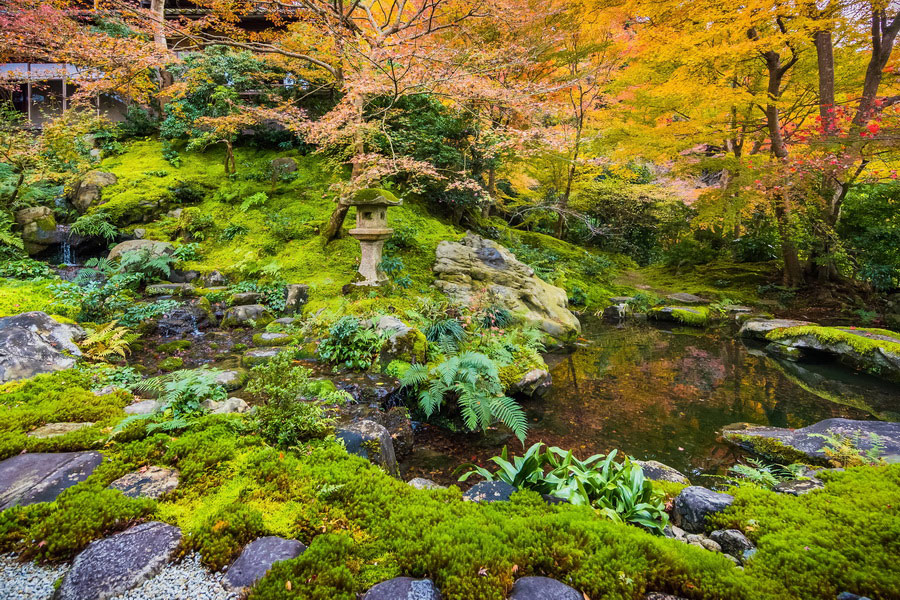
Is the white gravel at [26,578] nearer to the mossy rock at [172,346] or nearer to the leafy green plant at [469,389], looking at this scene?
the leafy green plant at [469,389]

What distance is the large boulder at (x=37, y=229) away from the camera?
7625mm

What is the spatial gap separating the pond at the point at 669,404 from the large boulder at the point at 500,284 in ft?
2.89

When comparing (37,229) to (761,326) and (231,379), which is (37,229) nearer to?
(231,379)

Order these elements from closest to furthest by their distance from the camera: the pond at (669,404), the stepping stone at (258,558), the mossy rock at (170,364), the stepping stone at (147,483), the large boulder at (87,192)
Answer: the stepping stone at (258,558), the stepping stone at (147,483), the pond at (669,404), the mossy rock at (170,364), the large boulder at (87,192)

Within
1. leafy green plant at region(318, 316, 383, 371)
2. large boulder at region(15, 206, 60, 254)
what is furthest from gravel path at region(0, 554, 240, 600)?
large boulder at region(15, 206, 60, 254)

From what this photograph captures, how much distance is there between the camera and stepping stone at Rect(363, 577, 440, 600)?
1469 mm

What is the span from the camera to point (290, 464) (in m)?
2.28

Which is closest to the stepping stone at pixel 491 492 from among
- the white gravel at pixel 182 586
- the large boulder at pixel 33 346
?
the white gravel at pixel 182 586

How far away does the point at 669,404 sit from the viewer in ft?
17.2

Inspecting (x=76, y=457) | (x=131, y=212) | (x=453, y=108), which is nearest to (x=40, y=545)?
(x=76, y=457)

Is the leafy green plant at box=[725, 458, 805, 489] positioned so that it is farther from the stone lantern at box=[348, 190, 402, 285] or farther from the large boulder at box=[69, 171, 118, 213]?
the large boulder at box=[69, 171, 118, 213]

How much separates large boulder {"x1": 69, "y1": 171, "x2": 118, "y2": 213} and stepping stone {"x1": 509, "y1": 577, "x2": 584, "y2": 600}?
11.7 metres

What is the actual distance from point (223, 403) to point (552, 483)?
288 cm

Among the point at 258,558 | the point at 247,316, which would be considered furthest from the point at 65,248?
the point at 258,558
